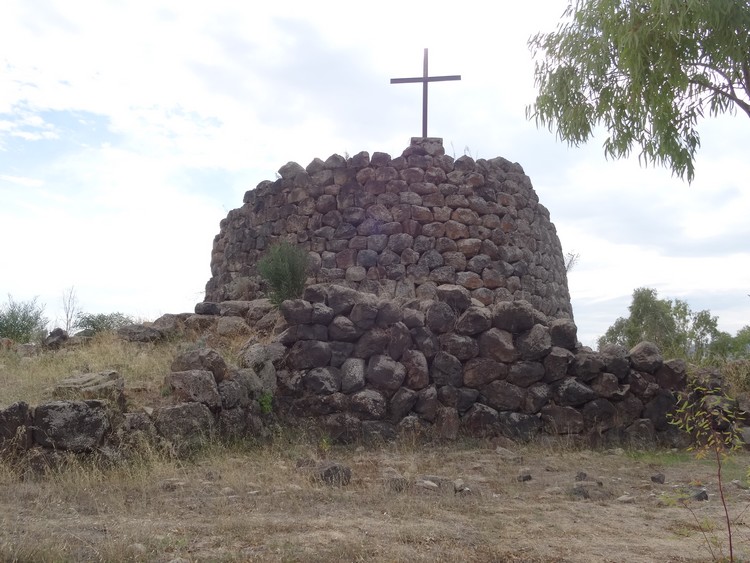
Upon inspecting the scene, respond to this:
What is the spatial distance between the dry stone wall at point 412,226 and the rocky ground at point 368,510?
143 inches

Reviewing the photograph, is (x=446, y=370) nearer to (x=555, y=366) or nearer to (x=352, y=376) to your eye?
(x=352, y=376)

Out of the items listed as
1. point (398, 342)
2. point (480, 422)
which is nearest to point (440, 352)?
point (398, 342)

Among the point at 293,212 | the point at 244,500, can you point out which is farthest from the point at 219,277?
the point at 244,500

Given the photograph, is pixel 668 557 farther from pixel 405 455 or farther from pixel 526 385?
pixel 526 385

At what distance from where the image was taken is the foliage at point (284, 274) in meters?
→ 9.08

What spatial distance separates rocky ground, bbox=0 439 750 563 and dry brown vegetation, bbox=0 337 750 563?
13 mm

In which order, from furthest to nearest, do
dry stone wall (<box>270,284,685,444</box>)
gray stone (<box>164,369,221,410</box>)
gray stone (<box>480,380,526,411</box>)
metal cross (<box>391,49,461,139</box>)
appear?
metal cross (<box>391,49,461,139</box>)
gray stone (<box>480,380,526,411</box>)
dry stone wall (<box>270,284,685,444</box>)
gray stone (<box>164,369,221,410</box>)

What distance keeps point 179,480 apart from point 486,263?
5984 mm

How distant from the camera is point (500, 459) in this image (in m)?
6.45

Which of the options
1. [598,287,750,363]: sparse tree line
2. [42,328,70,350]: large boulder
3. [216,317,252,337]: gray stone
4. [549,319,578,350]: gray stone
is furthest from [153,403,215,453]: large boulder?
[598,287,750,363]: sparse tree line

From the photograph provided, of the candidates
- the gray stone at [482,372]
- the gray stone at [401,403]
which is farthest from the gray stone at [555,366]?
the gray stone at [401,403]

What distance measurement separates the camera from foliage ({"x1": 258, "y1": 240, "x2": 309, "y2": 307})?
908 cm

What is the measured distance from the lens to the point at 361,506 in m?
4.50

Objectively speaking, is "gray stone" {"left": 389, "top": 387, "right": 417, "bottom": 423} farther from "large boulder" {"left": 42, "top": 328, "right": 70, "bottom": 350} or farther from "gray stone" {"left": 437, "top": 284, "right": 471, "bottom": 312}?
"large boulder" {"left": 42, "top": 328, "right": 70, "bottom": 350}
